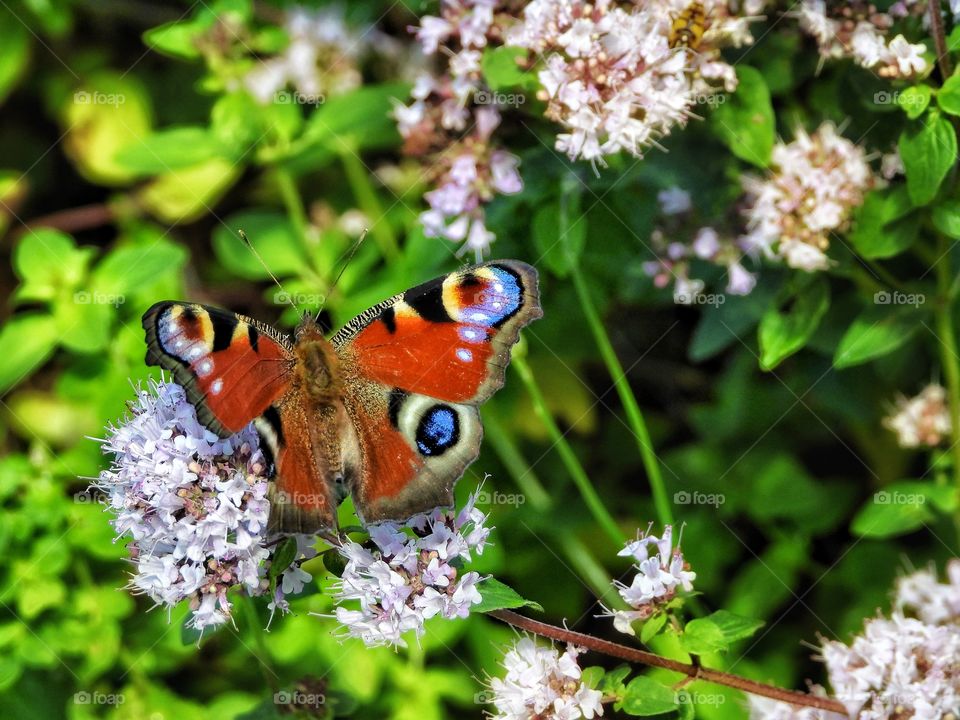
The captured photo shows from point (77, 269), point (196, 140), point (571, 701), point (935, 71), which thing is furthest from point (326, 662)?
point (935, 71)

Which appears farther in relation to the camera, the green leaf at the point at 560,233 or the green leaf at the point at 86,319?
the green leaf at the point at 86,319

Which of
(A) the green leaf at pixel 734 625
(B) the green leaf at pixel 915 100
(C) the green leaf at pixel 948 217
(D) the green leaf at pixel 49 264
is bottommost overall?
(D) the green leaf at pixel 49 264

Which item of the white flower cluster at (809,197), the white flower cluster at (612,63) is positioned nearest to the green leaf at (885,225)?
the white flower cluster at (809,197)

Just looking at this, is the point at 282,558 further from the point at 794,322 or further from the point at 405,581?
the point at 794,322

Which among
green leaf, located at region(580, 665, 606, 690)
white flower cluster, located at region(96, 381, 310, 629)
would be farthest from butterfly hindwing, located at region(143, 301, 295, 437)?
green leaf, located at region(580, 665, 606, 690)

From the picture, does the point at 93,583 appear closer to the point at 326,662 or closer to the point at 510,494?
the point at 326,662

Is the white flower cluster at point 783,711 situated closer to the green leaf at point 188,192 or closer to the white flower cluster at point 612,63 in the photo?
the white flower cluster at point 612,63
